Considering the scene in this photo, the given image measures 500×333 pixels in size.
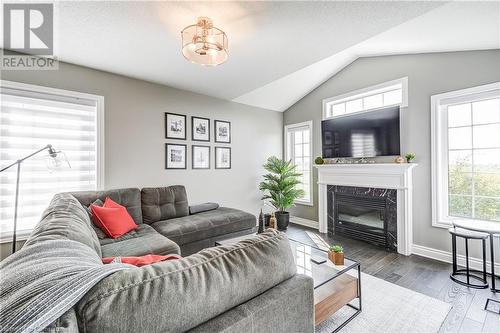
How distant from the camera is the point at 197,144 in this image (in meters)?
3.79

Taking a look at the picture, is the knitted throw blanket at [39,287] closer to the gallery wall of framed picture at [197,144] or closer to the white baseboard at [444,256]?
the gallery wall of framed picture at [197,144]

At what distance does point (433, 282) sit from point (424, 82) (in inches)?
96.2

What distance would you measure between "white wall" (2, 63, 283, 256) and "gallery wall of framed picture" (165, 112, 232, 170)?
76mm

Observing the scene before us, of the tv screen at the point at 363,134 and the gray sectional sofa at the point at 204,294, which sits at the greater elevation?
the tv screen at the point at 363,134

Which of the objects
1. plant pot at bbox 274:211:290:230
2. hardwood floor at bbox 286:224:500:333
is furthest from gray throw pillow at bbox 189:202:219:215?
hardwood floor at bbox 286:224:500:333

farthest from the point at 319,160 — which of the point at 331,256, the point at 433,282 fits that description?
the point at 331,256

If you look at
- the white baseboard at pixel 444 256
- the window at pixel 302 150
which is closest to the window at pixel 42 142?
the window at pixel 302 150

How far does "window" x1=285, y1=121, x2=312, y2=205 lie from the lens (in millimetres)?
4569

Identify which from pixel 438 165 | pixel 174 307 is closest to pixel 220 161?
pixel 438 165

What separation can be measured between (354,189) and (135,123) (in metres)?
3.47

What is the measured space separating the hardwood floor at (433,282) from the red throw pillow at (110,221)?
2625mm

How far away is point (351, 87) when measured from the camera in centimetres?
380

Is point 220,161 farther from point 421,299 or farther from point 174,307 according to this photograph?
point 174,307

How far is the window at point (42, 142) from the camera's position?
94.9 inches
